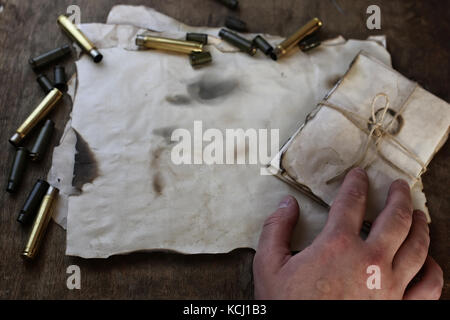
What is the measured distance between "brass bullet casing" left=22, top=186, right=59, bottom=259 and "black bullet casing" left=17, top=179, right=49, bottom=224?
0.01 metres

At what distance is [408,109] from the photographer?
0.95 metres

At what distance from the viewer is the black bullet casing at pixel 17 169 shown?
956mm

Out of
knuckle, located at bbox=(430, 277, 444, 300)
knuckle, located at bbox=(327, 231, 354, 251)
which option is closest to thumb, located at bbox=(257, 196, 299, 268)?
knuckle, located at bbox=(327, 231, 354, 251)

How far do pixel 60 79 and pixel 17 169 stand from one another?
0.27 metres

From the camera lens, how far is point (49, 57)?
1061 millimetres

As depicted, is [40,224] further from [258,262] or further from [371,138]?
[371,138]

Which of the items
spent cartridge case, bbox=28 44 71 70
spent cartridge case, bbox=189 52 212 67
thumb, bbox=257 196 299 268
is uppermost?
spent cartridge case, bbox=189 52 212 67

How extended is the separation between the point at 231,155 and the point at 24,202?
0.53 metres

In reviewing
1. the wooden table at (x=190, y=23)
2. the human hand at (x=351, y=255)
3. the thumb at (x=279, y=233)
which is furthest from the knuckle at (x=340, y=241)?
the wooden table at (x=190, y=23)

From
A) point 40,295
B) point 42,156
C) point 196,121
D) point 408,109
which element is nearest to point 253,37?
point 196,121

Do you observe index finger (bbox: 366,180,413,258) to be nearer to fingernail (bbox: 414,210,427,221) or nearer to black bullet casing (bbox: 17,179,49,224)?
fingernail (bbox: 414,210,427,221)

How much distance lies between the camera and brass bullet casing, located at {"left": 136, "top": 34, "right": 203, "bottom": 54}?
105 centimetres

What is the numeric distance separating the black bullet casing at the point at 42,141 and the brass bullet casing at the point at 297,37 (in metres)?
0.64

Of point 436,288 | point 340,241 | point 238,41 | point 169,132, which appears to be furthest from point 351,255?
point 238,41
